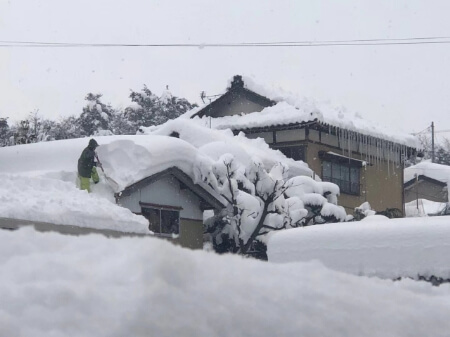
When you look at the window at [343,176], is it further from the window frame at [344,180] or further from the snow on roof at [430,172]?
the snow on roof at [430,172]

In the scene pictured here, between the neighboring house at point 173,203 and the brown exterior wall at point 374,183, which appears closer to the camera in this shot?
the neighboring house at point 173,203

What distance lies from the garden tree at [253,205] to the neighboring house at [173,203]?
1.07ft

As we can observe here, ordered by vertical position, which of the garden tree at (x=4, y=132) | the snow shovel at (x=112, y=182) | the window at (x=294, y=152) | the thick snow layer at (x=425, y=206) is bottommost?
the thick snow layer at (x=425, y=206)

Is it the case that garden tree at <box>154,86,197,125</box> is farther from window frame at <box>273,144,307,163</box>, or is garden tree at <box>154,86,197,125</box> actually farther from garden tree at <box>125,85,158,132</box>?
window frame at <box>273,144,307,163</box>

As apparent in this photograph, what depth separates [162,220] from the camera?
52.3 ft

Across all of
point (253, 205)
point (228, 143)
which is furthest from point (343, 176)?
point (253, 205)

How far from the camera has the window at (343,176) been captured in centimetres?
2269

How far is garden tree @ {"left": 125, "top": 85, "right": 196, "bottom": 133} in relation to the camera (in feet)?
121

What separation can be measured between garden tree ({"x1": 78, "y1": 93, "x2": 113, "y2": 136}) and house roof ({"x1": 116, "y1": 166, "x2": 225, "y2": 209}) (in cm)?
1948

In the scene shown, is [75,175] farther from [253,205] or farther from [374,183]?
[374,183]

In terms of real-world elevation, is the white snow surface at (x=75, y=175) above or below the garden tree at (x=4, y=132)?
below

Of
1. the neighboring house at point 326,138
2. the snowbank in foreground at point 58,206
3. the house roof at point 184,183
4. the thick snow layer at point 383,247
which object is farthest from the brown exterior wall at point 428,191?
the thick snow layer at point 383,247

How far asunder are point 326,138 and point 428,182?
17064mm

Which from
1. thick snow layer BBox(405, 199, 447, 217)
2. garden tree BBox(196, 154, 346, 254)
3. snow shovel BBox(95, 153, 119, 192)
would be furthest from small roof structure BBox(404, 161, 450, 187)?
snow shovel BBox(95, 153, 119, 192)
